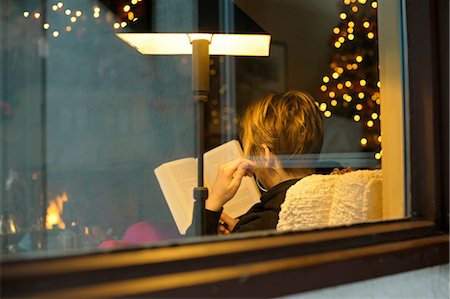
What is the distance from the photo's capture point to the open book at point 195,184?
144cm

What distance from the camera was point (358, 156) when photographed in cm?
166

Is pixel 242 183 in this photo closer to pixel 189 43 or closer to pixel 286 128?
pixel 286 128

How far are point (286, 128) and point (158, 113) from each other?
93cm

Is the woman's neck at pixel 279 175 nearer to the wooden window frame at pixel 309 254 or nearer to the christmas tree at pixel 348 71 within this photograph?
the christmas tree at pixel 348 71

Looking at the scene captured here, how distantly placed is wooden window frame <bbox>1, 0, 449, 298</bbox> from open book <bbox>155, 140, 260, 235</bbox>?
2.53 ft

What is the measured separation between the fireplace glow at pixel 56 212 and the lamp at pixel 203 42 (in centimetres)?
38

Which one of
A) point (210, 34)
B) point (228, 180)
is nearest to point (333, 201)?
point (228, 180)

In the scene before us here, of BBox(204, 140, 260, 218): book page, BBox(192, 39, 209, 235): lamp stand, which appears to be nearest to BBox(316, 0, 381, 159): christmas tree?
BBox(204, 140, 260, 218): book page

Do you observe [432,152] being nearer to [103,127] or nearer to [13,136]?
[13,136]

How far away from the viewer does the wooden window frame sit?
363mm

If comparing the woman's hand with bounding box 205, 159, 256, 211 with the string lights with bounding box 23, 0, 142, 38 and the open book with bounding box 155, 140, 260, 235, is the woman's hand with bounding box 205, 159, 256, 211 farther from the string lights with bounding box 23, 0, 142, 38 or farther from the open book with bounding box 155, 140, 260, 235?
the string lights with bounding box 23, 0, 142, 38

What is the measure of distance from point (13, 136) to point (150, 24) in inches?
46.5

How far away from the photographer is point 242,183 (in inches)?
59.6

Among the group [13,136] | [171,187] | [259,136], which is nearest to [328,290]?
[13,136]
